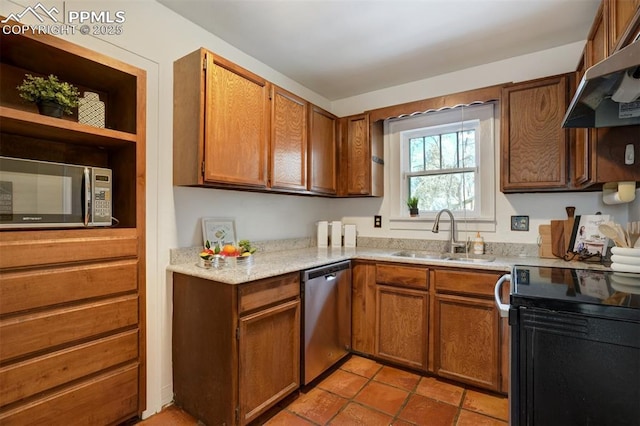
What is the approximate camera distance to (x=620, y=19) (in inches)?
51.4

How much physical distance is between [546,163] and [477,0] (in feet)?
3.76

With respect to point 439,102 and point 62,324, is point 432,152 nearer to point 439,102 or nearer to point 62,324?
point 439,102

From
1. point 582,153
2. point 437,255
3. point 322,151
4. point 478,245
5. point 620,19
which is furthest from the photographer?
point 322,151

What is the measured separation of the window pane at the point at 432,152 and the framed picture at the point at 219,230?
1872 mm

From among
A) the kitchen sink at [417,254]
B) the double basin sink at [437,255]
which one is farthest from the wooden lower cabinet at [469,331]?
the kitchen sink at [417,254]

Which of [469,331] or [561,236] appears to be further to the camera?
[561,236]

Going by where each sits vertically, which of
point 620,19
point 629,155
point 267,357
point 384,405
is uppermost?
point 620,19

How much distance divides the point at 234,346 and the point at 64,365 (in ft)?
2.49

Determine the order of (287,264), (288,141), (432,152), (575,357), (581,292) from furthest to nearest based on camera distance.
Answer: (432,152), (288,141), (287,264), (581,292), (575,357)

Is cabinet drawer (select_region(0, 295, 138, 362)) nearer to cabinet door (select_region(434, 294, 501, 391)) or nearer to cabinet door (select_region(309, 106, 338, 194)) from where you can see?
cabinet door (select_region(309, 106, 338, 194))

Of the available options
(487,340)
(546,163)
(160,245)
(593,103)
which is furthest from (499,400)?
(160,245)

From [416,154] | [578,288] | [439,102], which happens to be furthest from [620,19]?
[416,154]

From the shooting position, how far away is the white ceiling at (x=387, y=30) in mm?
1867

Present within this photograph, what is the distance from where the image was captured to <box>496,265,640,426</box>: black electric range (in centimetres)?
89
